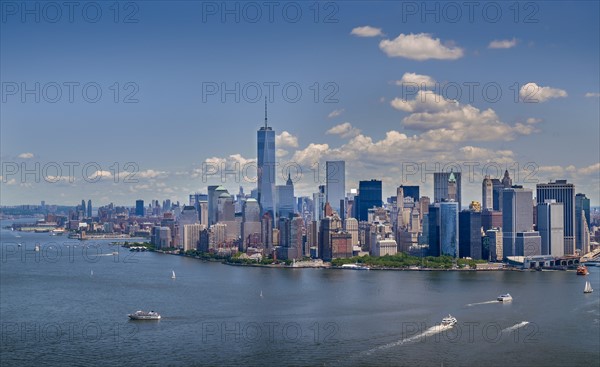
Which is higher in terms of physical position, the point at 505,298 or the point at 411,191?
the point at 411,191

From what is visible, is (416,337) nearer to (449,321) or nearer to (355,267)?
(449,321)

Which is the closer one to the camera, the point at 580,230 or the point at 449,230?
the point at 449,230

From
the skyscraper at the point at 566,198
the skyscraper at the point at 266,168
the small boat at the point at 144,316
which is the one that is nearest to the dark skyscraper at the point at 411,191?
the skyscraper at the point at 266,168

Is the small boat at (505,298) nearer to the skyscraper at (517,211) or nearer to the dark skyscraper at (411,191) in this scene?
the skyscraper at (517,211)

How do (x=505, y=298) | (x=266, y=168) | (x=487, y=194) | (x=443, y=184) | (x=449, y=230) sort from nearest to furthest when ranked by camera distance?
(x=505, y=298)
(x=449, y=230)
(x=487, y=194)
(x=443, y=184)
(x=266, y=168)

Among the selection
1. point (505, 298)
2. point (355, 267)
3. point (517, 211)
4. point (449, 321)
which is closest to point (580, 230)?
point (517, 211)

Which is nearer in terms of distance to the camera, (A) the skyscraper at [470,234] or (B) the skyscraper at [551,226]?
(A) the skyscraper at [470,234]
